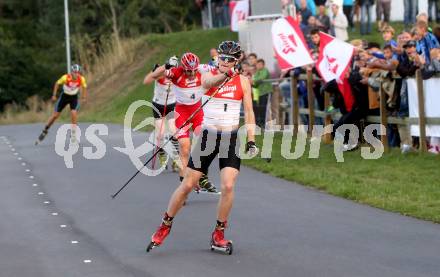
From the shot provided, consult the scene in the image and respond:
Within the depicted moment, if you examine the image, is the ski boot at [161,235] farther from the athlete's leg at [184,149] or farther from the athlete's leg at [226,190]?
the athlete's leg at [184,149]

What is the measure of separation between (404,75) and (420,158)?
55.8 inches

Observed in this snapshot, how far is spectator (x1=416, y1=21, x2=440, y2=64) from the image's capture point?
56.7ft

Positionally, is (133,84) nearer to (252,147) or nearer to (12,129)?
(12,129)

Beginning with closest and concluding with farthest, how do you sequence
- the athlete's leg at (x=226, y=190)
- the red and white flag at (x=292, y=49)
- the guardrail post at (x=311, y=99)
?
the athlete's leg at (x=226, y=190)
the red and white flag at (x=292, y=49)
the guardrail post at (x=311, y=99)

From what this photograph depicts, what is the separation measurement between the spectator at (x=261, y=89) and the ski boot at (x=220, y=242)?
1354 centimetres

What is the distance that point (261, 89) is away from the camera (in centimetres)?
2398

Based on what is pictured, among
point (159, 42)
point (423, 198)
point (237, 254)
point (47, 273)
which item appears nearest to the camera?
point (47, 273)

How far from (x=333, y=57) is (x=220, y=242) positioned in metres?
9.64

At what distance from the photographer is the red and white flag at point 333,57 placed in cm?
1903

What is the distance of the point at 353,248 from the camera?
10.2 metres

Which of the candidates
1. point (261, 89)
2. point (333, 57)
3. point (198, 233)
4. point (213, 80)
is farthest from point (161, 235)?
point (261, 89)

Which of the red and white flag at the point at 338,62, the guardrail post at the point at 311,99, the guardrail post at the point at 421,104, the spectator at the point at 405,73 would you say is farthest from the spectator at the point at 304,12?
the guardrail post at the point at 421,104

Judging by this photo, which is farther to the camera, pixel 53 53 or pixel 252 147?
pixel 53 53

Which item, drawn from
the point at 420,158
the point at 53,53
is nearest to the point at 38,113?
the point at 53,53
